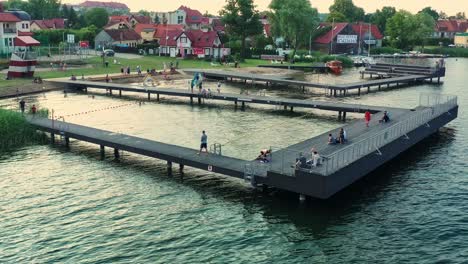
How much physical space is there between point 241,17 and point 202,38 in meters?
12.4

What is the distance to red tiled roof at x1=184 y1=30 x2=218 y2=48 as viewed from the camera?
12825cm

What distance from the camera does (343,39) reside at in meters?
157

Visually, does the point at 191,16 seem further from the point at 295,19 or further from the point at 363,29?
the point at 295,19

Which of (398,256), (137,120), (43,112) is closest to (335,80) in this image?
(137,120)

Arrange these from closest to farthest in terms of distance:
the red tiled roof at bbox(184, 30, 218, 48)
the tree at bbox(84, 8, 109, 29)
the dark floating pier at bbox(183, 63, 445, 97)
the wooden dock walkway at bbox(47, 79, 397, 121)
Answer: the wooden dock walkway at bbox(47, 79, 397, 121), the dark floating pier at bbox(183, 63, 445, 97), the red tiled roof at bbox(184, 30, 218, 48), the tree at bbox(84, 8, 109, 29)

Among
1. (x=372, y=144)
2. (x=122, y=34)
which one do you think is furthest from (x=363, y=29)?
(x=372, y=144)

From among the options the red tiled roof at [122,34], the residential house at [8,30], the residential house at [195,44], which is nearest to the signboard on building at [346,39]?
the residential house at [195,44]

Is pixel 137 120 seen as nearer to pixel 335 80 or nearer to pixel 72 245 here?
pixel 72 245

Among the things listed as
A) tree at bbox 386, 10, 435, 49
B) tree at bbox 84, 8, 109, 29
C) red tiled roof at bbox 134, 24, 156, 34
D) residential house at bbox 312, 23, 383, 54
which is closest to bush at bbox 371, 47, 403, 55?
residential house at bbox 312, 23, 383, 54

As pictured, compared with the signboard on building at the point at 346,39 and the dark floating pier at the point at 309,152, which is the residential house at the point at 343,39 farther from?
the dark floating pier at the point at 309,152

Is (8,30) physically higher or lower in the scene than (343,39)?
lower

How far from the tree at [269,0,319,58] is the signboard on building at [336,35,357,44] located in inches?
753

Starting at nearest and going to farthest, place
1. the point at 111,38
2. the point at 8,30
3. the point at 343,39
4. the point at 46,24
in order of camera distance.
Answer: the point at 8,30 < the point at 111,38 < the point at 343,39 < the point at 46,24

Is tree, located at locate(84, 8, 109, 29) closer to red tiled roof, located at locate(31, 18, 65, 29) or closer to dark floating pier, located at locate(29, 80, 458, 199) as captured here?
red tiled roof, located at locate(31, 18, 65, 29)
